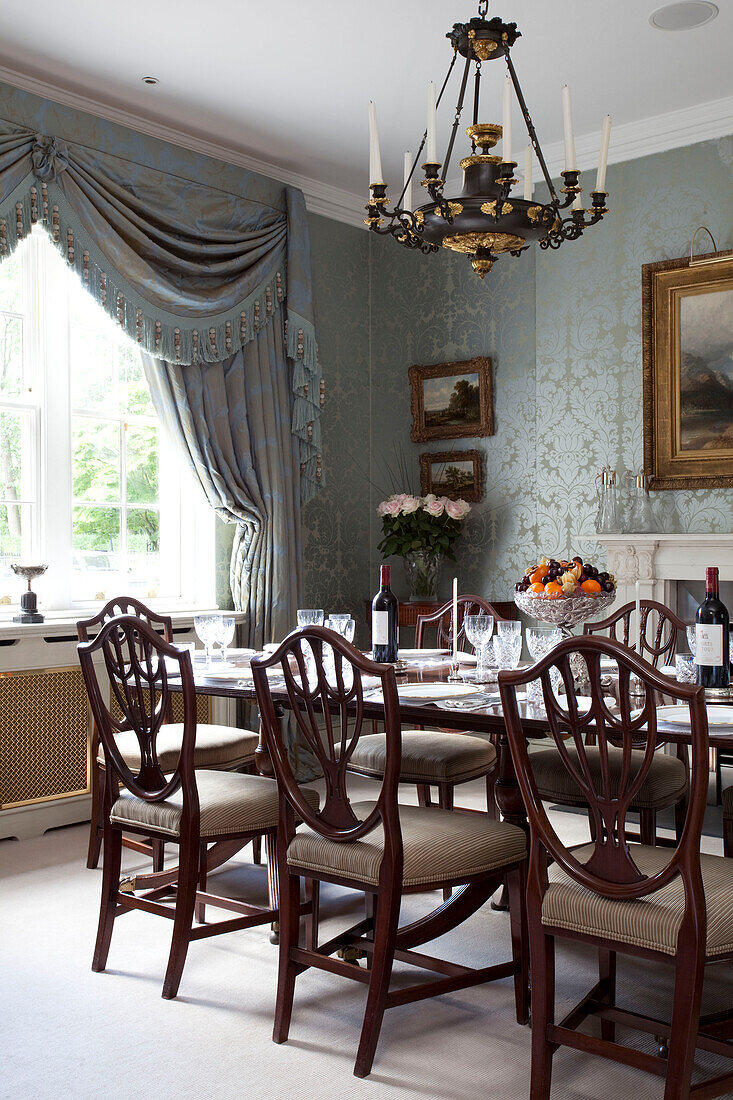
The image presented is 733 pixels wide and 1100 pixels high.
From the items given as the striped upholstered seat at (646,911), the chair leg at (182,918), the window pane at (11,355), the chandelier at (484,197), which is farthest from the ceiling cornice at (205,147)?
the striped upholstered seat at (646,911)

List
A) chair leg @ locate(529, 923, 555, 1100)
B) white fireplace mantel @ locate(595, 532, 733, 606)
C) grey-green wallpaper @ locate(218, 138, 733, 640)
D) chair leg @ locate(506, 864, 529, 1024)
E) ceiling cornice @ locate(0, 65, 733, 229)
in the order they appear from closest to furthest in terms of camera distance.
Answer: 1. chair leg @ locate(529, 923, 555, 1100)
2. chair leg @ locate(506, 864, 529, 1024)
3. ceiling cornice @ locate(0, 65, 733, 229)
4. white fireplace mantel @ locate(595, 532, 733, 606)
5. grey-green wallpaper @ locate(218, 138, 733, 640)

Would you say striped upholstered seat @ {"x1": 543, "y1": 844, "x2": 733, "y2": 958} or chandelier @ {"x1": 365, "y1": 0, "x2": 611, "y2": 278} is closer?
striped upholstered seat @ {"x1": 543, "y1": 844, "x2": 733, "y2": 958}

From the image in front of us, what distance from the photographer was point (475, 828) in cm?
243

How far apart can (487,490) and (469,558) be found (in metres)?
0.38

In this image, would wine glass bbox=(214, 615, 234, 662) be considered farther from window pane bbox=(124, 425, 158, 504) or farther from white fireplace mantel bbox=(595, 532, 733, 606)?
white fireplace mantel bbox=(595, 532, 733, 606)

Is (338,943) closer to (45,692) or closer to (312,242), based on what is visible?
(45,692)

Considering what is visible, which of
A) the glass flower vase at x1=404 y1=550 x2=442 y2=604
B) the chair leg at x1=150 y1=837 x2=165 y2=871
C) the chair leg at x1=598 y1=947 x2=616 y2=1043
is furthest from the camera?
the glass flower vase at x1=404 y1=550 x2=442 y2=604

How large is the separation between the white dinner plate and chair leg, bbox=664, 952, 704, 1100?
1.69 ft

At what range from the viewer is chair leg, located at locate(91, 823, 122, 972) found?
2770 millimetres

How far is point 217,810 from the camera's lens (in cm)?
266

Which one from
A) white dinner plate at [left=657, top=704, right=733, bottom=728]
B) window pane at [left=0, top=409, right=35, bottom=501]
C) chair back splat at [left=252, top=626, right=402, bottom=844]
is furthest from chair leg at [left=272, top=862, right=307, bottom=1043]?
window pane at [left=0, top=409, right=35, bottom=501]

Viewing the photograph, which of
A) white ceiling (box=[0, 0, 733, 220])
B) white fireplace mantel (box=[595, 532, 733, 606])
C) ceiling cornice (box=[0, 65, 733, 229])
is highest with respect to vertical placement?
white ceiling (box=[0, 0, 733, 220])

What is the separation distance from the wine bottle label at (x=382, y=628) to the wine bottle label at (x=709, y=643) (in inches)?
36.0

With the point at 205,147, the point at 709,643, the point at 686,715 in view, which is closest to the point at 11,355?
the point at 205,147
